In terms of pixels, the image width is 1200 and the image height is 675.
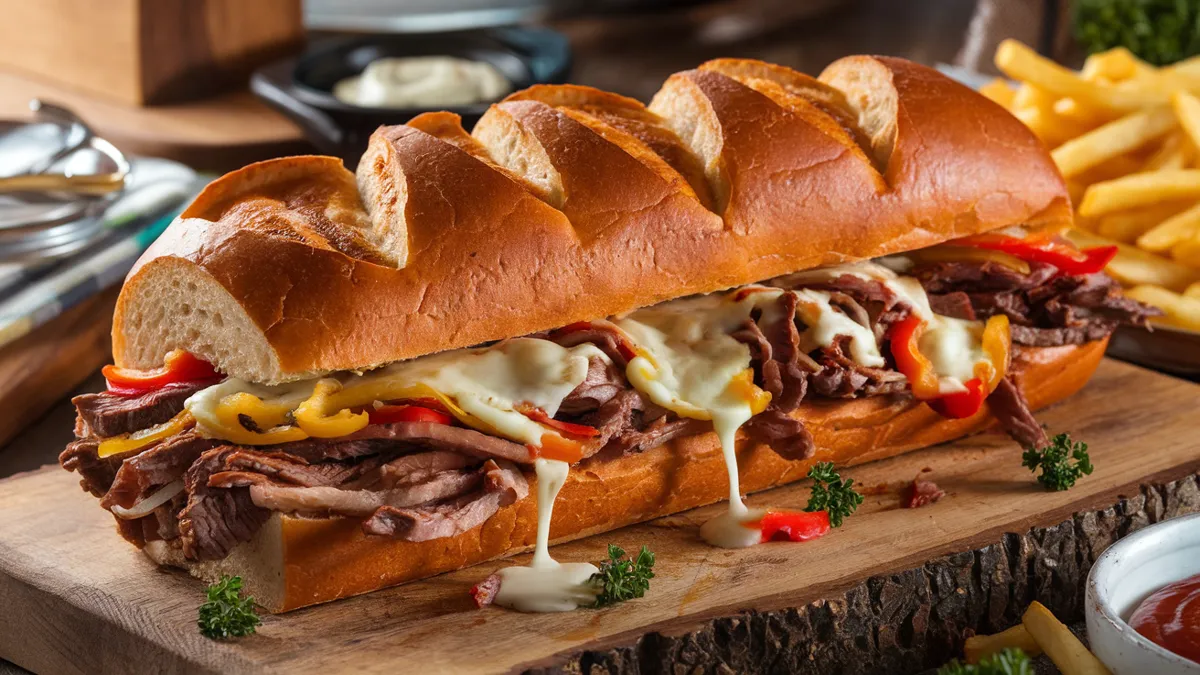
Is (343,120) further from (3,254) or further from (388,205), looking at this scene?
(388,205)

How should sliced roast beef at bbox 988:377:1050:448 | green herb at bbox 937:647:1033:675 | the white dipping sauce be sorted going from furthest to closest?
1. the white dipping sauce
2. sliced roast beef at bbox 988:377:1050:448
3. green herb at bbox 937:647:1033:675

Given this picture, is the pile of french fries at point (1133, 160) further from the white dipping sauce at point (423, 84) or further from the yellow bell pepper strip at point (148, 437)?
the yellow bell pepper strip at point (148, 437)

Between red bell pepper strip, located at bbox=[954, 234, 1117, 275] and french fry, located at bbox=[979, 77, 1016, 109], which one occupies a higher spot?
french fry, located at bbox=[979, 77, 1016, 109]

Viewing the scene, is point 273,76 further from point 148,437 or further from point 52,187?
point 148,437

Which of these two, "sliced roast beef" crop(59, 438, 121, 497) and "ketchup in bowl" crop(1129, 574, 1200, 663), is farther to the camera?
"sliced roast beef" crop(59, 438, 121, 497)

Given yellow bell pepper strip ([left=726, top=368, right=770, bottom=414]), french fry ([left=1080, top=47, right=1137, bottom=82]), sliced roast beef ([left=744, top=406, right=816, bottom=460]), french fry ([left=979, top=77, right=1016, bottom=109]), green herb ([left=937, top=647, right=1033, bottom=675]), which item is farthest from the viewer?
french fry ([left=979, top=77, right=1016, bottom=109])

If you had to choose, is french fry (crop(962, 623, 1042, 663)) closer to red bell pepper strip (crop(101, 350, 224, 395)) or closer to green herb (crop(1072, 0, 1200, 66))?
red bell pepper strip (crop(101, 350, 224, 395))

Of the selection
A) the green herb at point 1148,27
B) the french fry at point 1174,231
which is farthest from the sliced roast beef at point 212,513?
the green herb at point 1148,27

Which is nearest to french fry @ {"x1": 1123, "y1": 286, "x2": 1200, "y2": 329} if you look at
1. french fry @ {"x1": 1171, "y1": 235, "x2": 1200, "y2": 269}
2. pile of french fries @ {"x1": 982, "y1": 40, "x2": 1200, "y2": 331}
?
pile of french fries @ {"x1": 982, "y1": 40, "x2": 1200, "y2": 331}
